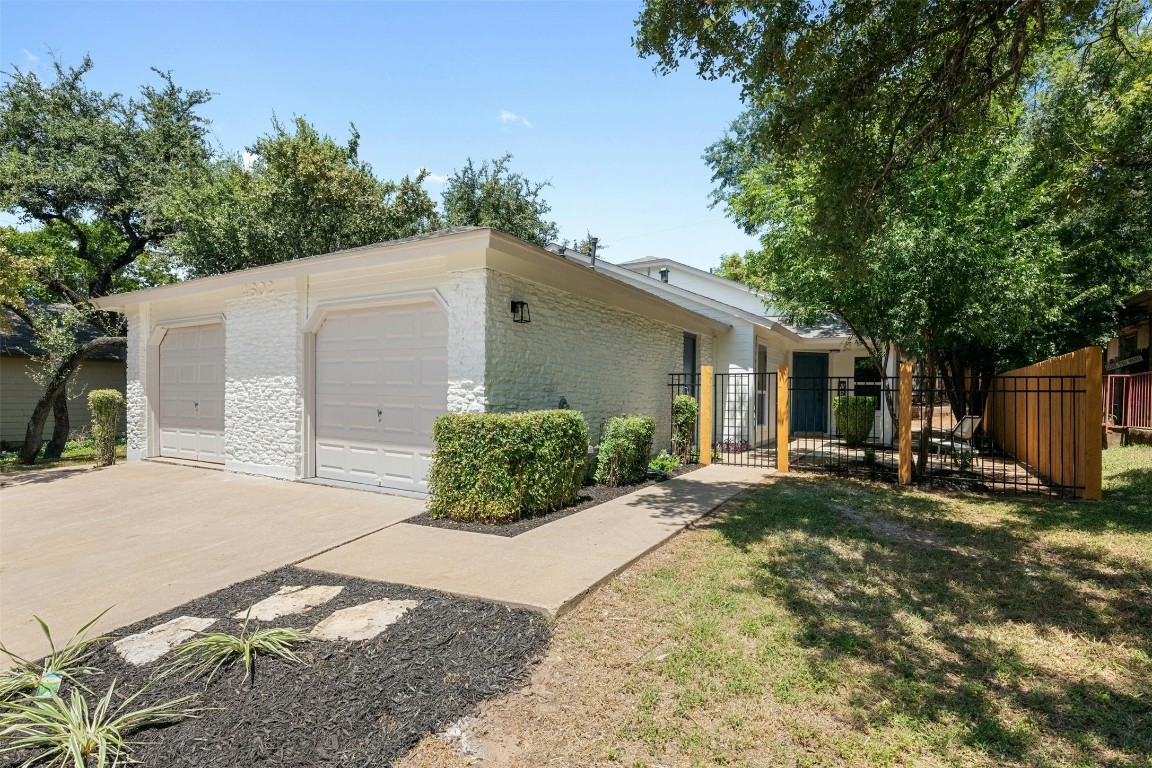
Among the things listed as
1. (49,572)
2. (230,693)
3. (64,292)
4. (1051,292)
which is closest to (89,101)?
(64,292)

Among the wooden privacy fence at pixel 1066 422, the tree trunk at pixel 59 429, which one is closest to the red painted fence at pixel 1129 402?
the wooden privacy fence at pixel 1066 422

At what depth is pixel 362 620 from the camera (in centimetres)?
345

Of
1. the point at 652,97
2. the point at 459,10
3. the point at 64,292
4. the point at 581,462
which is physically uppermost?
the point at 459,10

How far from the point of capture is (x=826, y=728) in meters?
2.55

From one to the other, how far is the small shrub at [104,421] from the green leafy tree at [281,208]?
693cm

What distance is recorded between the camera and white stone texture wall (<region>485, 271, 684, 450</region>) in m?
6.80

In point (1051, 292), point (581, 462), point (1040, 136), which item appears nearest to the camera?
point (581, 462)

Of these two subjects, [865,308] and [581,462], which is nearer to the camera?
[581,462]

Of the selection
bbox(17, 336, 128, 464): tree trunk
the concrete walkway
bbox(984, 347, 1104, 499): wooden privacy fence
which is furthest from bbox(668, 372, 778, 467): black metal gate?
bbox(17, 336, 128, 464): tree trunk

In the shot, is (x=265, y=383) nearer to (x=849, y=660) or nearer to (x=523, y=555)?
(x=523, y=555)

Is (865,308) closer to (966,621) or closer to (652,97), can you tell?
(652,97)

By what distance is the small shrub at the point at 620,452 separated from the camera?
827 centimetres

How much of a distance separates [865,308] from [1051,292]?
4918 millimetres

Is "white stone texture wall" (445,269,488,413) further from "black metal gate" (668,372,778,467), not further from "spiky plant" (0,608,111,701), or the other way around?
"black metal gate" (668,372,778,467)
